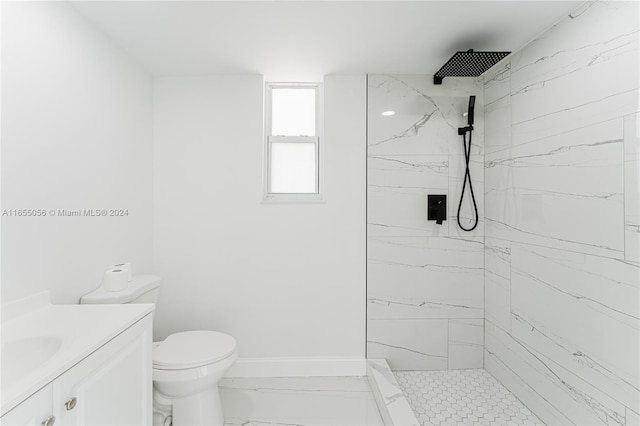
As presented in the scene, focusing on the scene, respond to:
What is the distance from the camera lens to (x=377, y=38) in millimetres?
1914

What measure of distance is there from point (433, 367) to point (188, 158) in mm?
2361

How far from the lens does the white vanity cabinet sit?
865 mm

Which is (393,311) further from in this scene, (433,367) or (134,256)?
(134,256)

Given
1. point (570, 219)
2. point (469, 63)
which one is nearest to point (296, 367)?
point (570, 219)

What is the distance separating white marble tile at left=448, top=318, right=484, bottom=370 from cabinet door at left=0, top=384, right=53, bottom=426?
232cm

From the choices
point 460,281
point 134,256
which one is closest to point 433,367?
point 460,281

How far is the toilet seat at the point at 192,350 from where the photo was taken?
5.35 feet

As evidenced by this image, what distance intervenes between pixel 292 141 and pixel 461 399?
2079 mm

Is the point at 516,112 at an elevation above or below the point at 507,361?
above

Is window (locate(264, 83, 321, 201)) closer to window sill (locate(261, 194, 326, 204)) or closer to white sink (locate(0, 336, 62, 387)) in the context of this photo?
window sill (locate(261, 194, 326, 204))

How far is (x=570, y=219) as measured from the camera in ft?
5.43

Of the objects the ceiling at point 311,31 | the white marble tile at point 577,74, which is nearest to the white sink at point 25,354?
the ceiling at point 311,31

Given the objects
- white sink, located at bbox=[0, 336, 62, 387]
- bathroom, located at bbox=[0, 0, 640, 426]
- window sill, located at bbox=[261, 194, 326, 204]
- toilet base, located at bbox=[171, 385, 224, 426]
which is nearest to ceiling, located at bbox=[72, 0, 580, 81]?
bathroom, located at bbox=[0, 0, 640, 426]

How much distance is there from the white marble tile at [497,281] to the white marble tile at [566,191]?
0.38 ft
